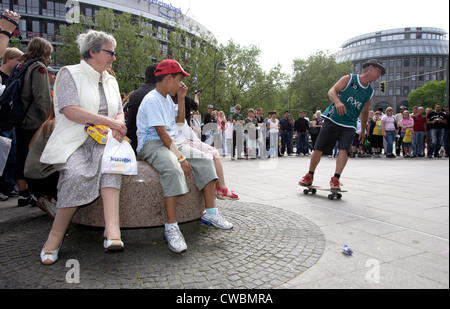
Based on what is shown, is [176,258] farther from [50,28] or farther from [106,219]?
[50,28]

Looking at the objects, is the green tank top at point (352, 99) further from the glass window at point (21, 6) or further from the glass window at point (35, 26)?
the glass window at point (21, 6)

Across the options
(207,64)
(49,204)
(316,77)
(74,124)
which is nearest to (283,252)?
(74,124)

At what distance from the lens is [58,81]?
291 centimetres

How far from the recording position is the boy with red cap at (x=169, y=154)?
2.97 metres

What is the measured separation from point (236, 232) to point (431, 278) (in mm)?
1782

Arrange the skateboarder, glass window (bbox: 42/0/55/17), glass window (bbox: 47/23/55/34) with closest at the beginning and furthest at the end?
the skateboarder → glass window (bbox: 42/0/55/17) → glass window (bbox: 47/23/55/34)

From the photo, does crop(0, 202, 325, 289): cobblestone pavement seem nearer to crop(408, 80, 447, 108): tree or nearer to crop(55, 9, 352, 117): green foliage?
crop(55, 9, 352, 117): green foliage

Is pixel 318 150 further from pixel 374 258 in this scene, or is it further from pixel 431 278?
pixel 431 278

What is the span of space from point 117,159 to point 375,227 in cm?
288

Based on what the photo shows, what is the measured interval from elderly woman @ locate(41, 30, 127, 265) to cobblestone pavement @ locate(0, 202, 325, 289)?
21cm

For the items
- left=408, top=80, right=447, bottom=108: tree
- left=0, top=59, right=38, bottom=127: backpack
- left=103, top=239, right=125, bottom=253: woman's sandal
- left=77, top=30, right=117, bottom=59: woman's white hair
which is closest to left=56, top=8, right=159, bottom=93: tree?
left=0, top=59, right=38, bottom=127: backpack

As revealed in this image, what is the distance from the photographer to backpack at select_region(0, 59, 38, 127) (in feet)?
14.0

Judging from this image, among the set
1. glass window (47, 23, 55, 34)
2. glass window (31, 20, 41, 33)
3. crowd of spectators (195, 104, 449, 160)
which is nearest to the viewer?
crowd of spectators (195, 104, 449, 160)
